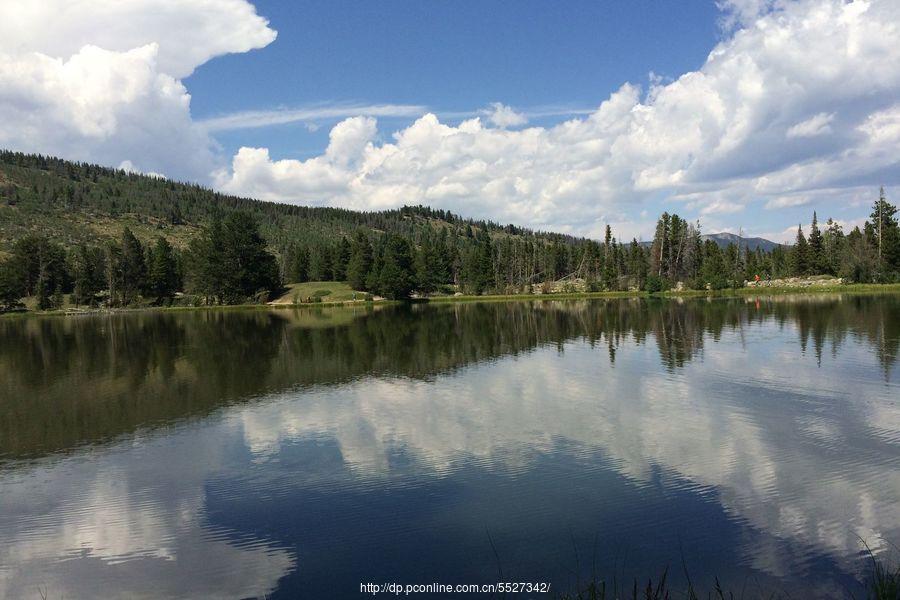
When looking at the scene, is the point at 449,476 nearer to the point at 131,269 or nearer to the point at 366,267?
the point at 366,267

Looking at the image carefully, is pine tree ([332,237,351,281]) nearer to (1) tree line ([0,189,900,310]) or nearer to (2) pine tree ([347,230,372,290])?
(1) tree line ([0,189,900,310])

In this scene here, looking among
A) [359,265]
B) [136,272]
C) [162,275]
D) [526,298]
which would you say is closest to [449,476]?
[526,298]

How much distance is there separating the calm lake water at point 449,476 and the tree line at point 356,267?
96.3m

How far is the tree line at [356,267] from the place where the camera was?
120 m

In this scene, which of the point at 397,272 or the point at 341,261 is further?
the point at 341,261

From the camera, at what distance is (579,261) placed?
175 metres

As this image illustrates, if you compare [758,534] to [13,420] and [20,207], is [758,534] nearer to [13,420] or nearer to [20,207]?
[13,420]

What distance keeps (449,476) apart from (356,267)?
121 meters

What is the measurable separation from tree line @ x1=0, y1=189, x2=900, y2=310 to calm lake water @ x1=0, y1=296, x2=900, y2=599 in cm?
9628

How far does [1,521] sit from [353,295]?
11724cm

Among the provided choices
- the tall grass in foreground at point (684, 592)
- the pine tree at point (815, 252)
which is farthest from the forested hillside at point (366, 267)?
the tall grass in foreground at point (684, 592)

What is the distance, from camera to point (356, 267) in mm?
134000

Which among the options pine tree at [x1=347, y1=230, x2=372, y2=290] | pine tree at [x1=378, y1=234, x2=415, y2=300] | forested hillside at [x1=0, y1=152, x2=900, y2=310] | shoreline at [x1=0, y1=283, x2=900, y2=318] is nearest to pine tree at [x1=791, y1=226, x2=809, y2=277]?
forested hillside at [x1=0, y1=152, x2=900, y2=310]

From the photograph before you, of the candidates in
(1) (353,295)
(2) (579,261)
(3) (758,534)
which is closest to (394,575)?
(3) (758,534)
